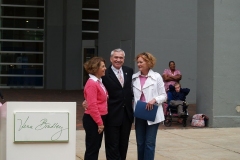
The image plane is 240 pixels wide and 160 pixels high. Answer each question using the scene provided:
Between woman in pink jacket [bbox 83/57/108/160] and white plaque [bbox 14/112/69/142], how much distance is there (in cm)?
94

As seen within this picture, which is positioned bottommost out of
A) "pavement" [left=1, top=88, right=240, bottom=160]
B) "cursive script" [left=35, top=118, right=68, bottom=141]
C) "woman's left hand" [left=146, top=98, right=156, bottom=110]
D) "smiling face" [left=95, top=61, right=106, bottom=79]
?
"pavement" [left=1, top=88, right=240, bottom=160]

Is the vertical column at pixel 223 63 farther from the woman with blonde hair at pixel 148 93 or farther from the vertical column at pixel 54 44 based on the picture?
the vertical column at pixel 54 44

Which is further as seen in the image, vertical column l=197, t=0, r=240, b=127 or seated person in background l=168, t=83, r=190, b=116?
seated person in background l=168, t=83, r=190, b=116

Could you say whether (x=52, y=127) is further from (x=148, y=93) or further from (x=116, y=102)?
(x=148, y=93)

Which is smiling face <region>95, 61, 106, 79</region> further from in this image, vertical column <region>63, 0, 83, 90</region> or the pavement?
vertical column <region>63, 0, 83, 90</region>

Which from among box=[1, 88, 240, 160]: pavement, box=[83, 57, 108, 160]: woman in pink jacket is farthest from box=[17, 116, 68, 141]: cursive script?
box=[1, 88, 240, 160]: pavement

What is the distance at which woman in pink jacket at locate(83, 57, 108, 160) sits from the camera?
22.3 feet

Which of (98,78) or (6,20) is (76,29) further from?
(98,78)

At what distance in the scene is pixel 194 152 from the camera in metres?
9.66

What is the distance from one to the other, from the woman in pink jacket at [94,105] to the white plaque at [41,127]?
0.94 m

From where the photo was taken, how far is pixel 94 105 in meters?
6.77

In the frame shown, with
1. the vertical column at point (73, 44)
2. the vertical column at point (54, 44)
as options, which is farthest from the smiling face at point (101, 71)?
the vertical column at point (54, 44)

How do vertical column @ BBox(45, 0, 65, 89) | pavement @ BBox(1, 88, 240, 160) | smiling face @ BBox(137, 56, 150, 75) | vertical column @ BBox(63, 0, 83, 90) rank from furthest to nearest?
vertical column @ BBox(45, 0, 65, 89) → vertical column @ BBox(63, 0, 83, 90) → pavement @ BBox(1, 88, 240, 160) → smiling face @ BBox(137, 56, 150, 75)

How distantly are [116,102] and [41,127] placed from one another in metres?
1.71
